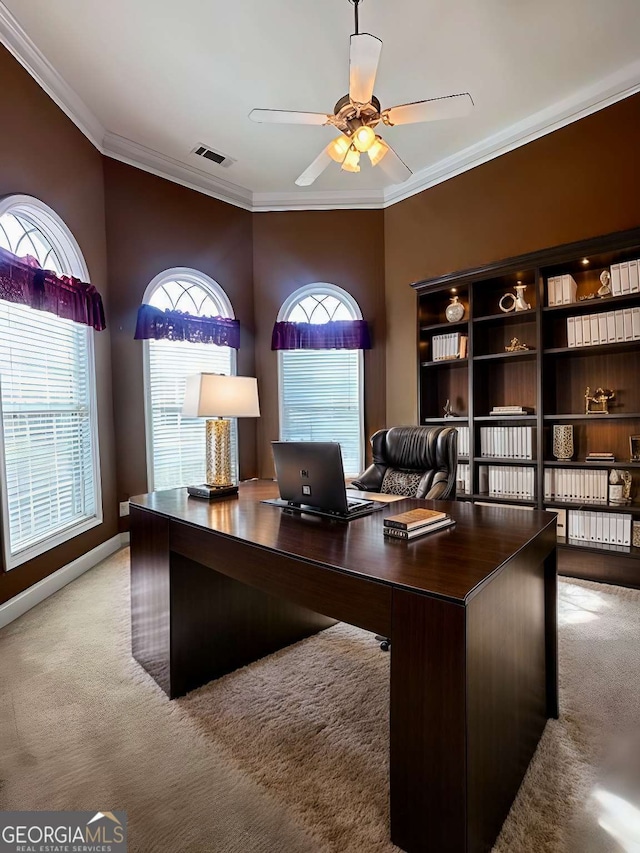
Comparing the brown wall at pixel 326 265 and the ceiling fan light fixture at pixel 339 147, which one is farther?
the brown wall at pixel 326 265

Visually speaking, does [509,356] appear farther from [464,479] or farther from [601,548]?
[601,548]

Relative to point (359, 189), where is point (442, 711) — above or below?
below

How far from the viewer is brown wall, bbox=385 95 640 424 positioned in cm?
312

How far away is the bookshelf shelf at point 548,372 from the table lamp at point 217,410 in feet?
6.83

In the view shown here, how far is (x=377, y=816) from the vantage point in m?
1.29

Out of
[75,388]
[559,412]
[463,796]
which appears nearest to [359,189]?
[559,412]

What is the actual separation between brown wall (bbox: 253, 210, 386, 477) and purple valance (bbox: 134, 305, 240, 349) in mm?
420

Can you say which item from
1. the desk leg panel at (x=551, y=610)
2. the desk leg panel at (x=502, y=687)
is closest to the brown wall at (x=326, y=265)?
the desk leg panel at (x=551, y=610)

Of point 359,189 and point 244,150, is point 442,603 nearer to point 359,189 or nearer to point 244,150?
point 244,150

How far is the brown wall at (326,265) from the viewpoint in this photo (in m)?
4.52

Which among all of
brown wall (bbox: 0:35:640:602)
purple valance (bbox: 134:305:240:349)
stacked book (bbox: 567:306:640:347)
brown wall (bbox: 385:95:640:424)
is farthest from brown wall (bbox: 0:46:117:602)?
stacked book (bbox: 567:306:640:347)

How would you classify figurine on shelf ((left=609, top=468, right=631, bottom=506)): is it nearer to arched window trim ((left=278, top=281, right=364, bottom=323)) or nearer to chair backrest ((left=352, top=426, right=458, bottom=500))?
chair backrest ((left=352, top=426, right=458, bottom=500))

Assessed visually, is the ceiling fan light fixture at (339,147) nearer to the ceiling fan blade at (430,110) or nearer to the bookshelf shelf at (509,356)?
the ceiling fan blade at (430,110)

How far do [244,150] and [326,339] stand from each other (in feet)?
5.85
